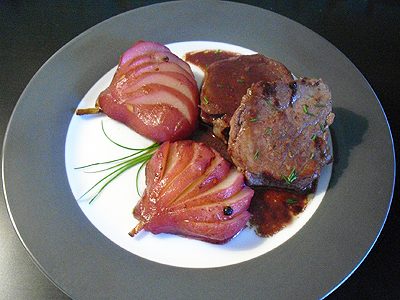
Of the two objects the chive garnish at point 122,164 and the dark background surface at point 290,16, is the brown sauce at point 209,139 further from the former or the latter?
the dark background surface at point 290,16

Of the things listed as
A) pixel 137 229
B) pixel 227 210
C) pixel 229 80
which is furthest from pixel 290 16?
pixel 137 229

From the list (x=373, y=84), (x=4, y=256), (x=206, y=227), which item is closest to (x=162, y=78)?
(x=206, y=227)

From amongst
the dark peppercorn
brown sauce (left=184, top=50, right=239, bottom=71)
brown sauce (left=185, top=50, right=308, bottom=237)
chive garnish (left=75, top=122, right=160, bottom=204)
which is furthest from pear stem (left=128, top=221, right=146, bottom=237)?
brown sauce (left=184, top=50, right=239, bottom=71)

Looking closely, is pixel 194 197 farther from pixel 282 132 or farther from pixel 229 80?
pixel 229 80

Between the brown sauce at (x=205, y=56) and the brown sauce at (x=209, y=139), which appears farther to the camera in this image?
the brown sauce at (x=205, y=56)

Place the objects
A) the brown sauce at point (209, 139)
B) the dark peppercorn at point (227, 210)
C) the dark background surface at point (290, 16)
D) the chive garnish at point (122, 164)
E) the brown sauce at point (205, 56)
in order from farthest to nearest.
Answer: the dark background surface at point (290, 16)
the brown sauce at point (205, 56)
the brown sauce at point (209, 139)
the chive garnish at point (122, 164)
the dark peppercorn at point (227, 210)

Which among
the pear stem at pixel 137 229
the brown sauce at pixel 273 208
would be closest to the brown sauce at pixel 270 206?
the brown sauce at pixel 273 208

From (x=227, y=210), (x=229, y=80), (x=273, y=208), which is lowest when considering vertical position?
(x=273, y=208)
